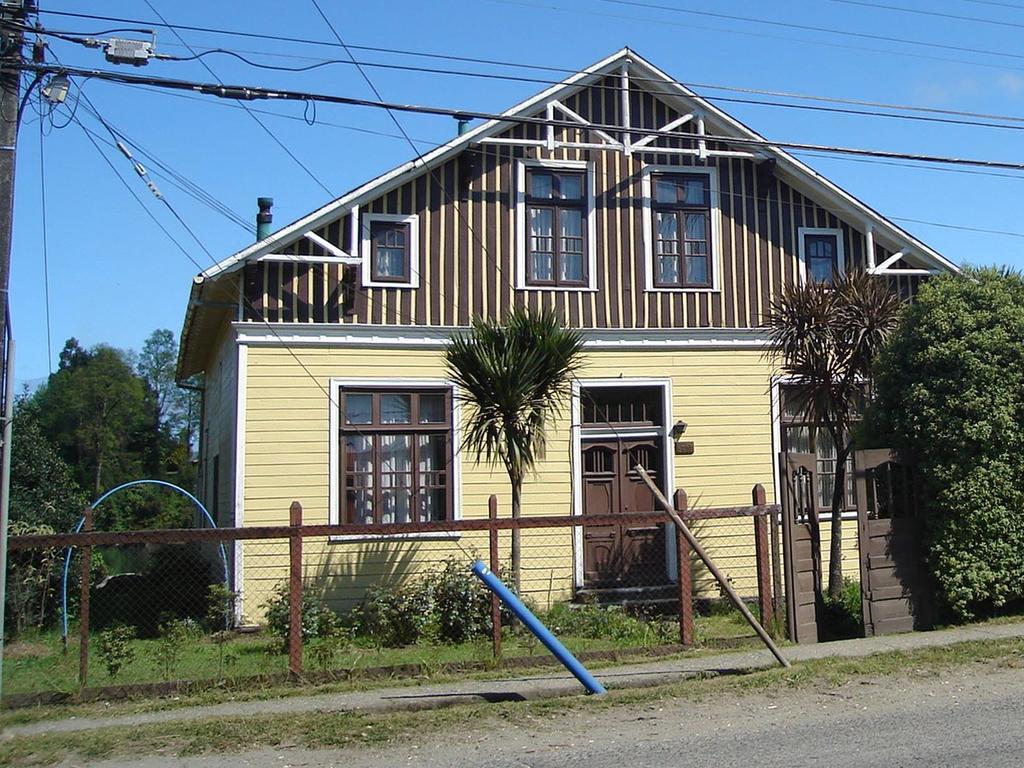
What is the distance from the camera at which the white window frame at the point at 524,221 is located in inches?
590

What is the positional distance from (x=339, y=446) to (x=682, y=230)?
5987mm

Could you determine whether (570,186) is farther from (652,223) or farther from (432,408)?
(432,408)

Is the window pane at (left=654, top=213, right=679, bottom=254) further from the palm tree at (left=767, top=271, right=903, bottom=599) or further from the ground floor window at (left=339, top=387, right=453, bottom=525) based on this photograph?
the ground floor window at (left=339, top=387, right=453, bottom=525)

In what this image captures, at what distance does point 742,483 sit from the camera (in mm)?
15367

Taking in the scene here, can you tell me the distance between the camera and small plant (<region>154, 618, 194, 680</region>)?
9.55m

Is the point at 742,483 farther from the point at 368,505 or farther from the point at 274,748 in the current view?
the point at 274,748

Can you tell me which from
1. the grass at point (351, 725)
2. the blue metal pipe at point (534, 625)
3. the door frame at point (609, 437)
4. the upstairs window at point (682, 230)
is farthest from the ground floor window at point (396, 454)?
the grass at point (351, 725)

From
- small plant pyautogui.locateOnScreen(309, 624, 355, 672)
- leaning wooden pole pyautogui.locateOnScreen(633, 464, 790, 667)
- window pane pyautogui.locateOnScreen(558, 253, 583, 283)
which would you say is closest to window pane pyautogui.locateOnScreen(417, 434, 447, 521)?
window pane pyautogui.locateOnScreen(558, 253, 583, 283)

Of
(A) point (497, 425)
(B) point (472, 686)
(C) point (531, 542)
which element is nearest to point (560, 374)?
(A) point (497, 425)

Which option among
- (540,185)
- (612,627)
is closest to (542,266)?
(540,185)

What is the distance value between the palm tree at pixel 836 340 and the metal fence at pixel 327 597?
2.31 metres

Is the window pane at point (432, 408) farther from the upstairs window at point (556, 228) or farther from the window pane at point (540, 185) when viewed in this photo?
the window pane at point (540, 185)

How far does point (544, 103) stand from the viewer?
15078 mm

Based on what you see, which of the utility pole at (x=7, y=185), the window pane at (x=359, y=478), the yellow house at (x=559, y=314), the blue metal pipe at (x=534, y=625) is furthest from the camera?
the window pane at (x=359, y=478)
